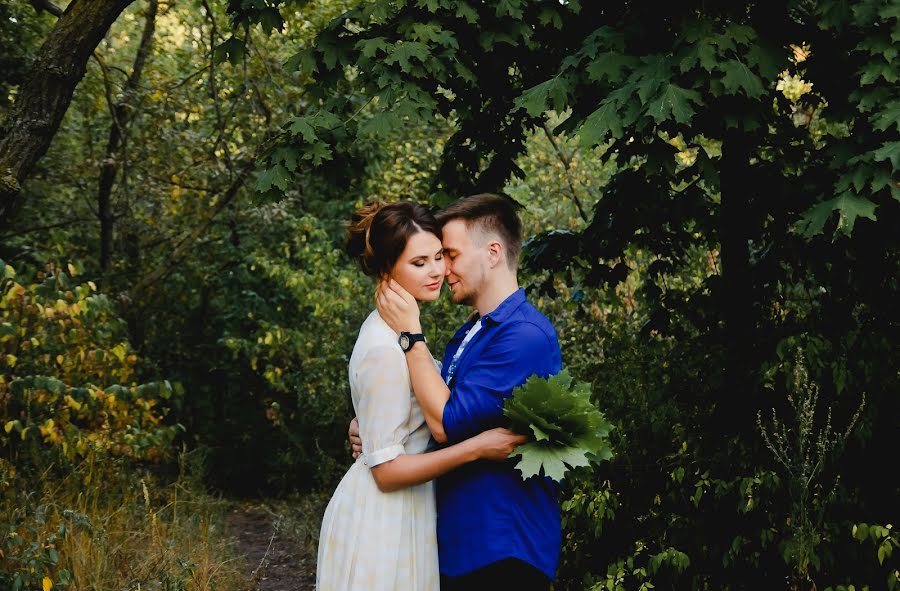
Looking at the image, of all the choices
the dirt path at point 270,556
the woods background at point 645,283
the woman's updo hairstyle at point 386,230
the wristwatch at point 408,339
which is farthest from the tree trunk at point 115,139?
the wristwatch at point 408,339

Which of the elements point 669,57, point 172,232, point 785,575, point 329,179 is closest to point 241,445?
point 172,232

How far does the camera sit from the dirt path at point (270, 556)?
6703 millimetres

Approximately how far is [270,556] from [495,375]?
5.14 metres

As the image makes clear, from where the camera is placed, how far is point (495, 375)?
9.20 feet

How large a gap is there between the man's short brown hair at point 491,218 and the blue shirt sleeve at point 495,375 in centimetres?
33

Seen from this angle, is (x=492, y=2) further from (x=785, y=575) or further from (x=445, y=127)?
(x=445, y=127)

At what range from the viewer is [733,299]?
16.6 ft

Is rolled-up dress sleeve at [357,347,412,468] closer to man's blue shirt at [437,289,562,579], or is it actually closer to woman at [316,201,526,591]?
woman at [316,201,526,591]

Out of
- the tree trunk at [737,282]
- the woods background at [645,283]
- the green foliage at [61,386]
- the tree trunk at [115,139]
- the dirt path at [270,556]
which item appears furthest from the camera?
the tree trunk at [115,139]

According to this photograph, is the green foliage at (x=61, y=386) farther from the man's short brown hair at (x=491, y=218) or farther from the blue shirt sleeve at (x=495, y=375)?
the blue shirt sleeve at (x=495, y=375)

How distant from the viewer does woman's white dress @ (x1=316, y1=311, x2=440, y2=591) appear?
9.25ft

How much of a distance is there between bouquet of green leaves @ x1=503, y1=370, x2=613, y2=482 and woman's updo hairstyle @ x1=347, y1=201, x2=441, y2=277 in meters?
0.64

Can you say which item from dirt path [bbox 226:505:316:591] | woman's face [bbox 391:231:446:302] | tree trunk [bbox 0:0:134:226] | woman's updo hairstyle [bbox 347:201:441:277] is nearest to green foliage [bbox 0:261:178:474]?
tree trunk [bbox 0:0:134:226]

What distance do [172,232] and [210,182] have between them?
2.96 feet
